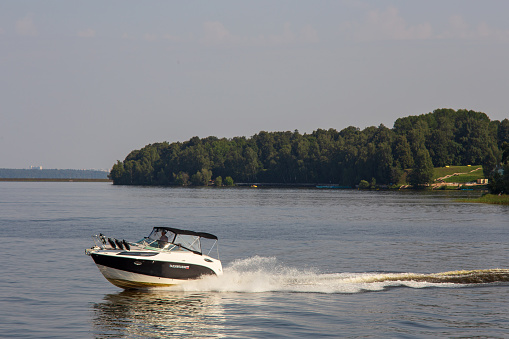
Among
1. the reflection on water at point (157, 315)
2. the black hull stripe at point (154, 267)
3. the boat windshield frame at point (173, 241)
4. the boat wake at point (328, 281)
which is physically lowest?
the reflection on water at point (157, 315)

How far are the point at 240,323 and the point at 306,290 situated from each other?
6.48 metres

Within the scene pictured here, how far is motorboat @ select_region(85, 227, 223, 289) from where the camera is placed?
25250 mm

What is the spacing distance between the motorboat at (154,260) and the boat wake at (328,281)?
699 mm

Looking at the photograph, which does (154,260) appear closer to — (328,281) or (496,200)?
(328,281)

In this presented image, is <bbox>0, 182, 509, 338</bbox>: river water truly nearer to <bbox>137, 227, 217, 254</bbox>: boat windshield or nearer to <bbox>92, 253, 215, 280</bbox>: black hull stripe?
<bbox>92, 253, 215, 280</bbox>: black hull stripe

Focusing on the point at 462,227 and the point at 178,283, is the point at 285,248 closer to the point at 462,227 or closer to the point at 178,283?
the point at 178,283

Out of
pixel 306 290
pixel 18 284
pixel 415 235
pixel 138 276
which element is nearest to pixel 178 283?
pixel 138 276

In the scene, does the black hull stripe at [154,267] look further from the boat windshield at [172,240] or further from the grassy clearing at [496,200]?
the grassy clearing at [496,200]

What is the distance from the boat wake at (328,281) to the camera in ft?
87.0

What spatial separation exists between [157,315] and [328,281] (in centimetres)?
971

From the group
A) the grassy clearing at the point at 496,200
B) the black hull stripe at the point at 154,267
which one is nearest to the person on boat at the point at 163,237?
the black hull stripe at the point at 154,267

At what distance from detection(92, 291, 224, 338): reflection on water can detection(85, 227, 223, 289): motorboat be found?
2.46 ft

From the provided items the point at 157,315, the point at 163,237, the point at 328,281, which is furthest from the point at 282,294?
the point at 157,315

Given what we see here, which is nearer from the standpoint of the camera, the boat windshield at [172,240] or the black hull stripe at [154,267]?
the black hull stripe at [154,267]
